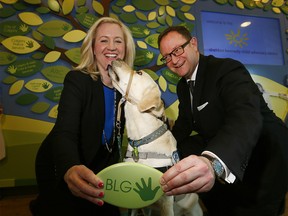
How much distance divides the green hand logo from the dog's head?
501mm

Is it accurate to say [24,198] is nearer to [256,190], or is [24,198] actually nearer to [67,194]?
[67,194]

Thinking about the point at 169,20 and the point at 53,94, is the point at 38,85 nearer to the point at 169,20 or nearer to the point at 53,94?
the point at 53,94

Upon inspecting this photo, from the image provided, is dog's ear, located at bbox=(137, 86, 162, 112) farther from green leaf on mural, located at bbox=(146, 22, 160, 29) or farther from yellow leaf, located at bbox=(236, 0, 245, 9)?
yellow leaf, located at bbox=(236, 0, 245, 9)

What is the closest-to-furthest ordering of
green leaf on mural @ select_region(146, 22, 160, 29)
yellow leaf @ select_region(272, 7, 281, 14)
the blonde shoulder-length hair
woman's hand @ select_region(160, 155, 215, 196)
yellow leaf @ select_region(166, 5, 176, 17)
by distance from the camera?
woman's hand @ select_region(160, 155, 215, 196)
the blonde shoulder-length hair
green leaf on mural @ select_region(146, 22, 160, 29)
yellow leaf @ select_region(166, 5, 176, 17)
yellow leaf @ select_region(272, 7, 281, 14)

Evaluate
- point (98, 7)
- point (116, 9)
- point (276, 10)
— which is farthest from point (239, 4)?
point (98, 7)

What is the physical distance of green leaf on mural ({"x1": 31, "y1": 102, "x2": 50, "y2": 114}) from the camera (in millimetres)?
2214

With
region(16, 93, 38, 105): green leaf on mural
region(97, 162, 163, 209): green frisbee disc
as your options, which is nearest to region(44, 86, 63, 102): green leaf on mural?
region(16, 93, 38, 105): green leaf on mural

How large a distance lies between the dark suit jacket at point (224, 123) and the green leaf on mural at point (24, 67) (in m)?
1.43

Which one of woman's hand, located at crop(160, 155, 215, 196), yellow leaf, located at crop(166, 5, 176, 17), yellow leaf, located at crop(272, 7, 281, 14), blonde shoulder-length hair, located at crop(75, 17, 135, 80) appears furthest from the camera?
yellow leaf, located at crop(272, 7, 281, 14)

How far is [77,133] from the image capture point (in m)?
1.05

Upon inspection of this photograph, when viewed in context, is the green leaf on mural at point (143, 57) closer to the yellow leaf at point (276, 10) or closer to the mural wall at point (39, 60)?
the mural wall at point (39, 60)

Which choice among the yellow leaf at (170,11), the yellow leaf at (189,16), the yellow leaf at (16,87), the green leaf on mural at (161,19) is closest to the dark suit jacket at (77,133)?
the yellow leaf at (16,87)

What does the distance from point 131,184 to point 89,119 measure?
0.65 m

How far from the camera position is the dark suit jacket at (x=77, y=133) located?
42.4 inches
